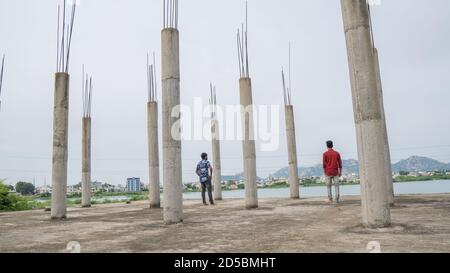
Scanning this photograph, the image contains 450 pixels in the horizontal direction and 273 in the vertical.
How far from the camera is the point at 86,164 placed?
17.8m

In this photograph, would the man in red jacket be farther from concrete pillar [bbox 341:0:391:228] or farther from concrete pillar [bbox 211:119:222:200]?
concrete pillar [bbox 211:119:222:200]

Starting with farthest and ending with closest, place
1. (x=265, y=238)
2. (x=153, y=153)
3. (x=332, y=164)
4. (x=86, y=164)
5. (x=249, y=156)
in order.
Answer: (x=86, y=164)
(x=153, y=153)
(x=249, y=156)
(x=332, y=164)
(x=265, y=238)

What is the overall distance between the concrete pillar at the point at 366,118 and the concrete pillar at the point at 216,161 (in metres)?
12.8

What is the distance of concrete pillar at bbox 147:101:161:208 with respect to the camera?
562 inches

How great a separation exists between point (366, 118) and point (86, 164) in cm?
1524

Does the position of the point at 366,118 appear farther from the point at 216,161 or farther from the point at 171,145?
the point at 216,161

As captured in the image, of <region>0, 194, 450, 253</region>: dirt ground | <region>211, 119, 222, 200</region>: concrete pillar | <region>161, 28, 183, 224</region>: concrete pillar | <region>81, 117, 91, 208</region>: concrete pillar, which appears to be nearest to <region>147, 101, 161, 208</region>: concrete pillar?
<region>211, 119, 222, 200</region>: concrete pillar

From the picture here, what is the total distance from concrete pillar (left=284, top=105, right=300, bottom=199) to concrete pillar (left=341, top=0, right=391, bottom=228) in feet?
32.8

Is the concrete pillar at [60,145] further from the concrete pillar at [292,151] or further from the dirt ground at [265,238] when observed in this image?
the concrete pillar at [292,151]

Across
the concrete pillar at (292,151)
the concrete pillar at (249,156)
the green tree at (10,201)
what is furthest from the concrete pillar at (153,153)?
the green tree at (10,201)

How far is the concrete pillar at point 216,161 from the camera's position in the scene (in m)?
18.9

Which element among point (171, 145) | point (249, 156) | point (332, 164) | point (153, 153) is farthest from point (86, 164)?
point (332, 164)
